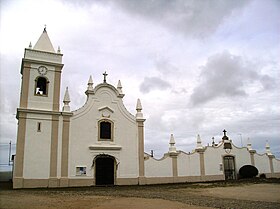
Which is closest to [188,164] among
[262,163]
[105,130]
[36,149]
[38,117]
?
[105,130]

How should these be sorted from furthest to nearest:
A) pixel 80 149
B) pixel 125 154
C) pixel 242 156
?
pixel 242 156 → pixel 125 154 → pixel 80 149

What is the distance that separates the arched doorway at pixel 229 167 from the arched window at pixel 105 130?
12.9m

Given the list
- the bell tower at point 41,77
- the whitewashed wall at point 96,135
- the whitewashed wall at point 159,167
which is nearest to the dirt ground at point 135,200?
the whitewashed wall at point 96,135

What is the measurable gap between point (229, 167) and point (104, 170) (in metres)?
13.7

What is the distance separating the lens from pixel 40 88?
2375 centimetres

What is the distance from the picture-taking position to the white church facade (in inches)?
855

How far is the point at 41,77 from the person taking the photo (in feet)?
77.0

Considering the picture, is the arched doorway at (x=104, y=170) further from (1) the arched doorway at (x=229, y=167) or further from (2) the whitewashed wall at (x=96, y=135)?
(1) the arched doorway at (x=229, y=167)

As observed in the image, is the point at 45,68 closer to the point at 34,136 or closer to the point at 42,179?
the point at 34,136

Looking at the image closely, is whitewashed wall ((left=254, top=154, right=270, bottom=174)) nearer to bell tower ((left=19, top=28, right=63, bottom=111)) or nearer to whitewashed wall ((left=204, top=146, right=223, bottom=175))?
whitewashed wall ((left=204, top=146, right=223, bottom=175))

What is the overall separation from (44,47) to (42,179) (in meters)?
10.6

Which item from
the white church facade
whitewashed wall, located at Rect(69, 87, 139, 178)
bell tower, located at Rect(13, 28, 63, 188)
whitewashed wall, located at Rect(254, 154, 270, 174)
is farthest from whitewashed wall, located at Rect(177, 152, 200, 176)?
bell tower, located at Rect(13, 28, 63, 188)

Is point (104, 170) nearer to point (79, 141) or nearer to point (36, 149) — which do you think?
point (79, 141)

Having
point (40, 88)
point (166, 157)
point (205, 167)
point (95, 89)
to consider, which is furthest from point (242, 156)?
point (40, 88)
